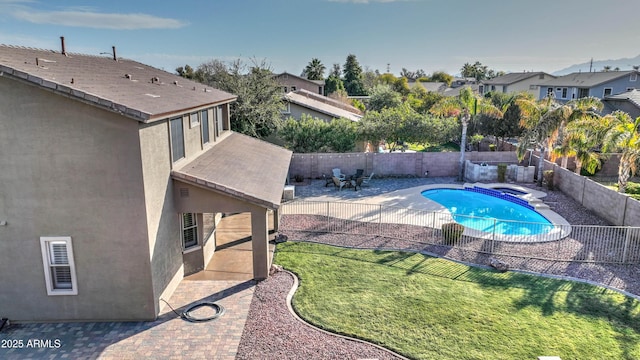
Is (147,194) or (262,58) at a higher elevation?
(262,58)

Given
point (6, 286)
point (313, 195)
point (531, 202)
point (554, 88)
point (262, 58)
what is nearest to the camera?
point (6, 286)

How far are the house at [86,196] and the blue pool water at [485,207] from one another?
42.5ft

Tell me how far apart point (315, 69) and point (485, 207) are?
7946 cm

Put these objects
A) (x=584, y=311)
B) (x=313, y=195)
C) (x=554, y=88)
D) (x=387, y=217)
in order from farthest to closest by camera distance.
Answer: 1. (x=554, y=88)
2. (x=313, y=195)
3. (x=387, y=217)
4. (x=584, y=311)

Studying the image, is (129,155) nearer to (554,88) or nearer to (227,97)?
(227,97)

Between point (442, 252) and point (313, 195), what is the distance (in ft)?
35.0

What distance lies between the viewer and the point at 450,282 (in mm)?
13555

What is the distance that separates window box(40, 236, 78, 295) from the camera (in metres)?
10.7

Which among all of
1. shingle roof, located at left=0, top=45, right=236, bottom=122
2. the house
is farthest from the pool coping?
shingle roof, located at left=0, top=45, right=236, bottom=122

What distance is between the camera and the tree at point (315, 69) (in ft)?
317

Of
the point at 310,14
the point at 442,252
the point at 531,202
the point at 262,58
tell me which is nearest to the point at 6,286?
the point at 442,252

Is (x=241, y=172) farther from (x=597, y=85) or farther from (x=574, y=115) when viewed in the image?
(x=597, y=85)

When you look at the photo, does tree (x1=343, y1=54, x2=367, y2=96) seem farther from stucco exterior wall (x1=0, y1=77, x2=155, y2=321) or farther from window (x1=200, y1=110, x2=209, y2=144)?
stucco exterior wall (x1=0, y1=77, x2=155, y2=321)

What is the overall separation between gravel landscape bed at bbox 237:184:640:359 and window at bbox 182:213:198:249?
3.19 m
